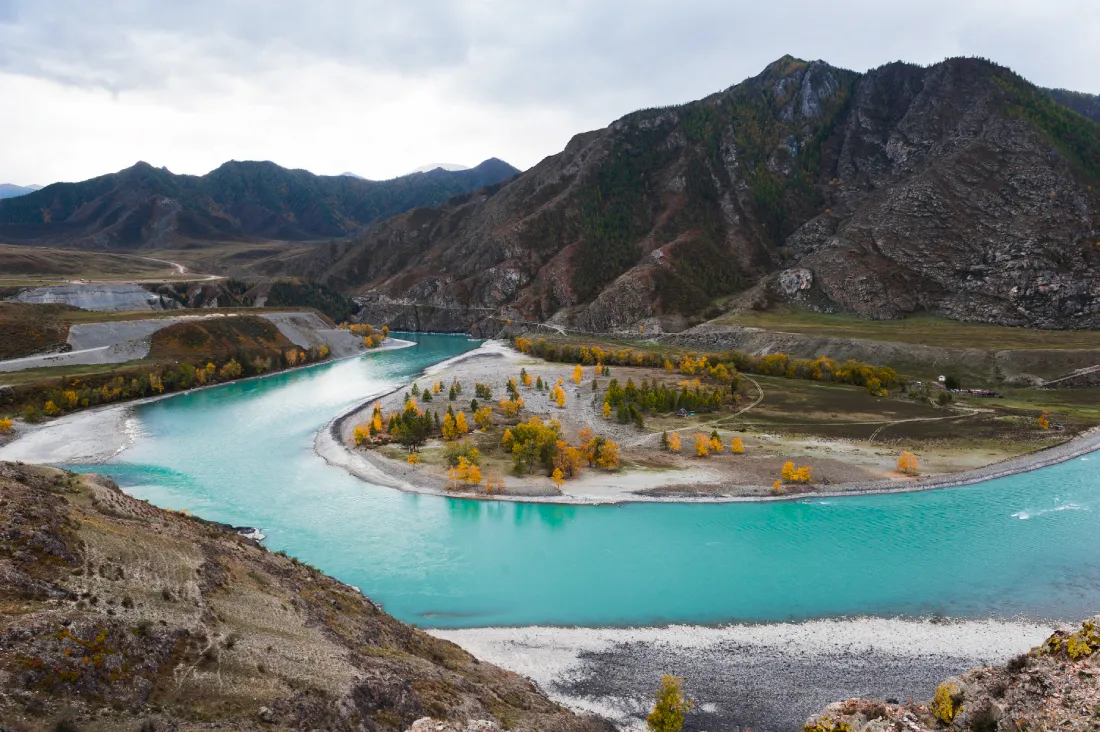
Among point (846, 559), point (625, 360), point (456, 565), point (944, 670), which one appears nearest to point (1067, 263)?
point (625, 360)

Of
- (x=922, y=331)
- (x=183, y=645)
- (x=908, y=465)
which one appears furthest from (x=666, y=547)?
(x=922, y=331)

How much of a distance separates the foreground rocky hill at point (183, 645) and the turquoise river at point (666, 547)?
554 inches

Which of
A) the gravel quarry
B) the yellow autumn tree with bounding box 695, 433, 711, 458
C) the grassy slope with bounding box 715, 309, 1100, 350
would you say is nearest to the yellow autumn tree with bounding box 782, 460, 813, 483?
the yellow autumn tree with bounding box 695, 433, 711, 458

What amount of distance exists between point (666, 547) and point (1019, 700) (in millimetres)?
37402

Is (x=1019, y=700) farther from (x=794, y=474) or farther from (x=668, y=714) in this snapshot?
(x=794, y=474)

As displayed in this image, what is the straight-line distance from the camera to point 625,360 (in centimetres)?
12188

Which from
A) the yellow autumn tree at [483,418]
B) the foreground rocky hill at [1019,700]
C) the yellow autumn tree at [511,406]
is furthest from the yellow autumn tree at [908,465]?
the foreground rocky hill at [1019,700]

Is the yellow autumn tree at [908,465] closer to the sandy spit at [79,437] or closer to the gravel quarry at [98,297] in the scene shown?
the sandy spit at [79,437]

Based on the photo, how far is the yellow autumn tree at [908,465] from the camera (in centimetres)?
6062

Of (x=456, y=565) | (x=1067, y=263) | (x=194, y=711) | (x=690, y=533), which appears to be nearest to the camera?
(x=194, y=711)

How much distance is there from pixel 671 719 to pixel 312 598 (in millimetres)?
15559

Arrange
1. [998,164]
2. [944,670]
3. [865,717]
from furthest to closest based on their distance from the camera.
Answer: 1. [998,164]
2. [944,670]
3. [865,717]

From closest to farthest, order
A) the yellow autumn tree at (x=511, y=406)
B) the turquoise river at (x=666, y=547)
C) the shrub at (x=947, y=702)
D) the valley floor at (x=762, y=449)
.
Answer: the shrub at (x=947, y=702), the turquoise river at (x=666, y=547), the valley floor at (x=762, y=449), the yellow autumn tree at (x=511, y=406)

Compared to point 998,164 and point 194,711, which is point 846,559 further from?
point 998,164
